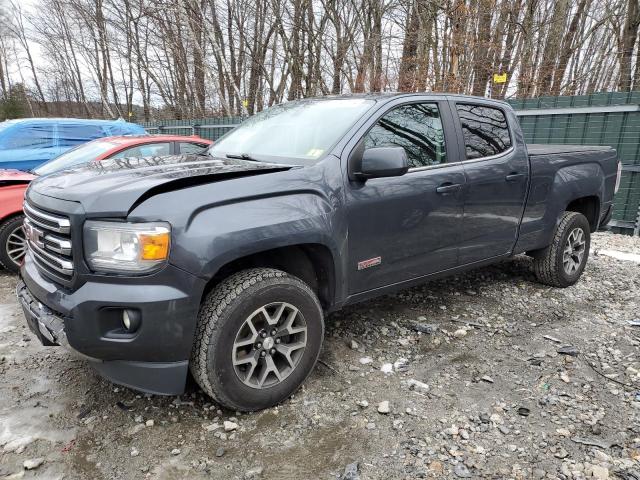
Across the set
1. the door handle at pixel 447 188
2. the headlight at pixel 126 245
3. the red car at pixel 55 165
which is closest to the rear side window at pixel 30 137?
the red car at pixel 55 165

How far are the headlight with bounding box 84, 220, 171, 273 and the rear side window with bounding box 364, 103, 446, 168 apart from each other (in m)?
1.58

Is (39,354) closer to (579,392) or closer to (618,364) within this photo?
(579,392)

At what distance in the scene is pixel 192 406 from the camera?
2.74 metres

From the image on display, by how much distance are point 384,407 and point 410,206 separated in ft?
4.35

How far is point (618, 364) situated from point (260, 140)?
120 inches

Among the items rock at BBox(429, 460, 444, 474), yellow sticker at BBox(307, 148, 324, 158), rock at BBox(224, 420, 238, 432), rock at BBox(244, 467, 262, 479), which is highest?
yellow sticker at BBox(307, 148, 324, 158)

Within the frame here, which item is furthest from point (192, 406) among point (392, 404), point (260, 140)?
point (260, 140)

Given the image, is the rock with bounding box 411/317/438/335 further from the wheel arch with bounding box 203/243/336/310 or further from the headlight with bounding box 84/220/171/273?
the headlight with bounding box 84/220/171/273

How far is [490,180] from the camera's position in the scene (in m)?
3.79

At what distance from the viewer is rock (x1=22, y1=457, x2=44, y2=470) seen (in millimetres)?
2242

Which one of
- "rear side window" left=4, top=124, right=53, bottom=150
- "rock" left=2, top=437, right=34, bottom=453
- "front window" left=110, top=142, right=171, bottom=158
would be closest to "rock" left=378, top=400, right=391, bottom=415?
"rock" left=2, top=437, right=34, bottom=453

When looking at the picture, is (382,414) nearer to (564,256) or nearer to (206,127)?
(564,256)

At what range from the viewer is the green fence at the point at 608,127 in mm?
7320

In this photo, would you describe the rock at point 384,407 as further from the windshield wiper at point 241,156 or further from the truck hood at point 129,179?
the windshield wiper at point 241,156
